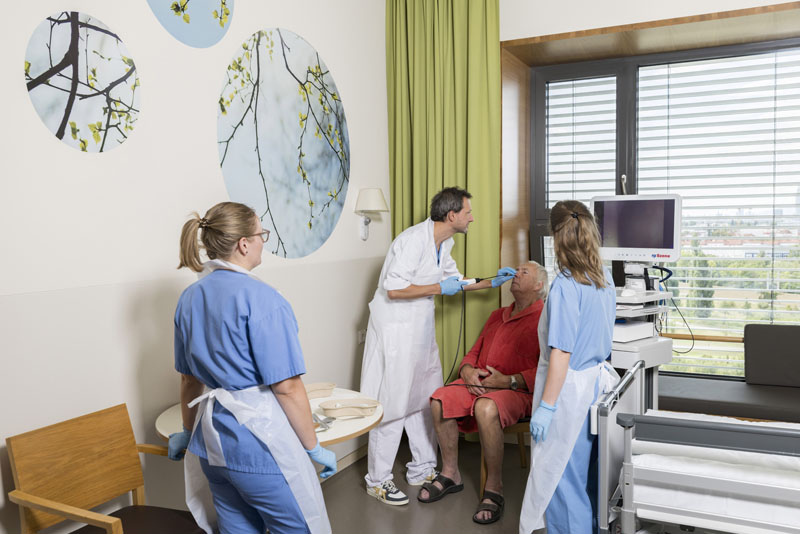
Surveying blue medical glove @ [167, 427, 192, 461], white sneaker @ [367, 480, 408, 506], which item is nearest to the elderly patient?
white sneaker @ [367, 480, 408, 506]

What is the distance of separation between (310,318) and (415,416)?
0.76m

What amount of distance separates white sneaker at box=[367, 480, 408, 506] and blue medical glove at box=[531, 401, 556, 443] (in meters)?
1.03

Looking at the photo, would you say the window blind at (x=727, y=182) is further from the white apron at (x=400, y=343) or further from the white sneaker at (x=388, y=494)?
the white sneaker at (x=388, y=494)

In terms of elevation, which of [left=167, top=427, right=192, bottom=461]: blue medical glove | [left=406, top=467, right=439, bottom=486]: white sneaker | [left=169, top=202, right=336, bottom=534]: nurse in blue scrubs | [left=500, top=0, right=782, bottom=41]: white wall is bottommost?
[left=406, top=467, right=439, bottom=486]: white sneaker

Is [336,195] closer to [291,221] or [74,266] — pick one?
[291,221]

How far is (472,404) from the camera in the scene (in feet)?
10.2

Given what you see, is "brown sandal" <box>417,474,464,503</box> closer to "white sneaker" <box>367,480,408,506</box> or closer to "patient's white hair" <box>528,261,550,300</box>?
"white sneaker" <box>367,480,408,506</box>

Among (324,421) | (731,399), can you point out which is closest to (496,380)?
(731,399)

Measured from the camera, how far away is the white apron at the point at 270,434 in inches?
65.0

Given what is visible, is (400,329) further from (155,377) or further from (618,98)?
(618,98)

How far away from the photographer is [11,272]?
183 centimetres

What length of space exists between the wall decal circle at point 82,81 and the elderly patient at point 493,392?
193 cm

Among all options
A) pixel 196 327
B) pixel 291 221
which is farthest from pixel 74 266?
pixel 291 221

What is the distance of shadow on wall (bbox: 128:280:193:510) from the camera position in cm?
224
